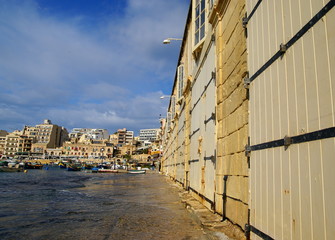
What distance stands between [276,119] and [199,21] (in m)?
7.57

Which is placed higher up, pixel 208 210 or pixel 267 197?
pixel 267 197

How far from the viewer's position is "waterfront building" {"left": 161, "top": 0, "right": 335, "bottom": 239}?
Result: 270 centimetres

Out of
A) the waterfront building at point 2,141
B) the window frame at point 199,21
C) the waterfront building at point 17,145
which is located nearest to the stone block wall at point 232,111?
the window frame at point 199,21

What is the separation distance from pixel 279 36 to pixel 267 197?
2.18m

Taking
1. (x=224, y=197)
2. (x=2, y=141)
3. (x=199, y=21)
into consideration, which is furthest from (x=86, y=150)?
(x=224, y=197)

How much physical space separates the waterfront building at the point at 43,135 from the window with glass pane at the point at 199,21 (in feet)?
496

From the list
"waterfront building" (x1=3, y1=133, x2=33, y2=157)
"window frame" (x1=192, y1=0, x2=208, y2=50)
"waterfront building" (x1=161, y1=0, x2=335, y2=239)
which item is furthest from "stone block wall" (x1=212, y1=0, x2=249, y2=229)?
"waterfront building" (x1=3, y1=133, x2=33, y2=157)

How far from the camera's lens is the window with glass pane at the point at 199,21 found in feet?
32.5

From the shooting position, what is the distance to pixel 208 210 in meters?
7.74

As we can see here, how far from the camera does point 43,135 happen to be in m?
159

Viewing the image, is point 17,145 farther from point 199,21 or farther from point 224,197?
point 224,197

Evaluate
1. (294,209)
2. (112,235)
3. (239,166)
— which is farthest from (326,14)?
(112,235)

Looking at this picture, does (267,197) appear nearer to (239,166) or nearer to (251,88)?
(239,166)

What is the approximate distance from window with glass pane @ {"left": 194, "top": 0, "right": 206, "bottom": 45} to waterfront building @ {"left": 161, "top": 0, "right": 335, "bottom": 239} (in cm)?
291
